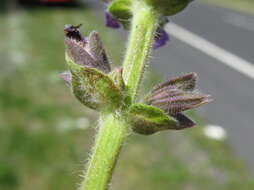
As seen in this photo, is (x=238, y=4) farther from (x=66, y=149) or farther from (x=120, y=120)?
(x=120, y=120)

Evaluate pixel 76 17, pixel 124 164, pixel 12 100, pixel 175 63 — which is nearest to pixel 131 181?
pixel 124 164

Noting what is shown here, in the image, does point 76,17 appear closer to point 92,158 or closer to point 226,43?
point 226,43

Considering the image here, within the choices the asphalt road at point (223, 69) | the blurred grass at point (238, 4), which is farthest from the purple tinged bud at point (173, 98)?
the blurred grass at point (238, 4)

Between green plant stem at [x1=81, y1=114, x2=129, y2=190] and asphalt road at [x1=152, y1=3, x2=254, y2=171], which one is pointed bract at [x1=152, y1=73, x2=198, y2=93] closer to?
green plant stem at [x1=81, y1=114, x2=129, y2=190]

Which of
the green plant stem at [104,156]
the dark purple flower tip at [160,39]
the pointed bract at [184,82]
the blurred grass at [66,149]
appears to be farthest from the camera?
the blurred grass at [66,149]

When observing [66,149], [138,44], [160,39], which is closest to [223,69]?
[66,149]

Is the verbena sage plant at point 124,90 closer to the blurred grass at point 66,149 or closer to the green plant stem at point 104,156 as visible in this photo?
the green plant stem at point 104,156
